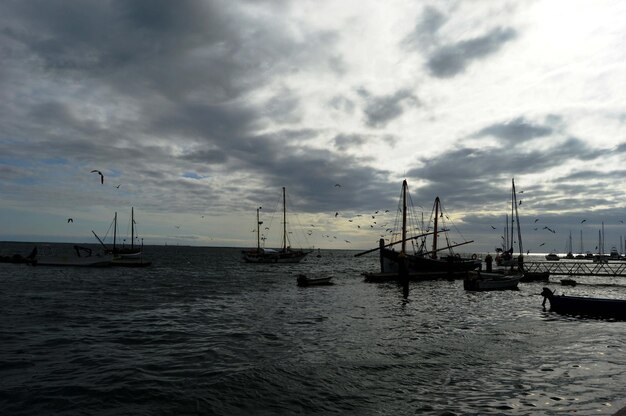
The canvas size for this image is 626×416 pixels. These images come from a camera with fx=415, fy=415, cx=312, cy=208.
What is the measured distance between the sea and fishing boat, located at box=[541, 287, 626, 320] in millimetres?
1527

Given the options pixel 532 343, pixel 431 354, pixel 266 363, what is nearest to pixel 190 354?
pixel 266 363

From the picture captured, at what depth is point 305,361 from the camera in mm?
16234

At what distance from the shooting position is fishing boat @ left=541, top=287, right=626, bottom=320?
89.0 feet

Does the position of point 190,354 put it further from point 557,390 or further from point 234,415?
point 557,390

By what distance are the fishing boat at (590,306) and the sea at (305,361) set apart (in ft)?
5.01

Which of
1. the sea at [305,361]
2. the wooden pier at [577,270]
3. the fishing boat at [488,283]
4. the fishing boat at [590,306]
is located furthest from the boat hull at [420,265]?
the fishing boat at [590,306]

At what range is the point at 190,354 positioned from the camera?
1723 cm

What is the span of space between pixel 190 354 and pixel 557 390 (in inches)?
527

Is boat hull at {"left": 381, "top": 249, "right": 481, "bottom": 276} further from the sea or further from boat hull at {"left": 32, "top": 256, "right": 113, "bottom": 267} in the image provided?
boat hull at {"left": 32, "top": 256, "right": 113, "bottom": 267}

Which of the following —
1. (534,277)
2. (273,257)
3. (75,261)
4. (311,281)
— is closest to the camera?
(311,281)

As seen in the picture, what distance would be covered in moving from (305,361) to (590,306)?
73.1ft

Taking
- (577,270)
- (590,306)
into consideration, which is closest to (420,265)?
(577,270)

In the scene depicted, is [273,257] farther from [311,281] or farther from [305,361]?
[305,361]

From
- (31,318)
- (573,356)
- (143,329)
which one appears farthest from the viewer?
(31,318)
